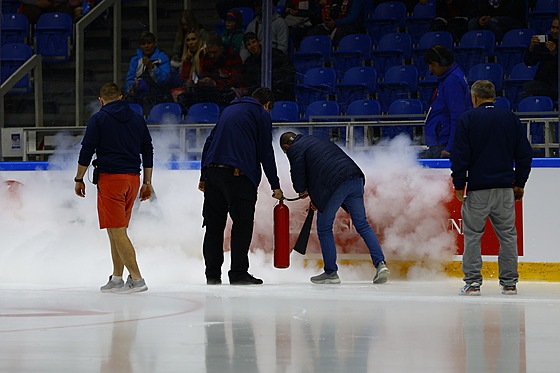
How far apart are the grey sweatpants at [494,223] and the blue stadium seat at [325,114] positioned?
1.64m

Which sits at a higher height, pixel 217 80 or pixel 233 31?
pixel 233 31

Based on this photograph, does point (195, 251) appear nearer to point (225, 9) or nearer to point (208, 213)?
point (208, 213)

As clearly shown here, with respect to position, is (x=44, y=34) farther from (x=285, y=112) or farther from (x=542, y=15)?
(x=542, y=15)

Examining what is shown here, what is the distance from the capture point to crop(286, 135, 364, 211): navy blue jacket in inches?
231

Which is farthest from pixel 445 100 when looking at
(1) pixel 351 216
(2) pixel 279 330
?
(2) pixel 279 330

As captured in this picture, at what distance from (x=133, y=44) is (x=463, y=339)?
5.38 m

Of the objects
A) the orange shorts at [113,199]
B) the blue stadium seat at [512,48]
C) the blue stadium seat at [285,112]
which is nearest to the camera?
the orange shorts at [113,199]

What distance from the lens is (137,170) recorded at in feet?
17.9

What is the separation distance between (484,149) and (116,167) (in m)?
2.27

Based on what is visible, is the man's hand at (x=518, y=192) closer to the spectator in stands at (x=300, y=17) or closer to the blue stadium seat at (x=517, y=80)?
the blue stadium seat at (x=517, y=80)

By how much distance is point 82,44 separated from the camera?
814cm

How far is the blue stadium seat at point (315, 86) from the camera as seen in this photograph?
24.1 ft

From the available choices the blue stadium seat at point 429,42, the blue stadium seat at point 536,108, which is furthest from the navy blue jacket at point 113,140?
the blue stadium seat at point 429,42

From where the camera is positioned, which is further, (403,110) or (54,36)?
(54,36)
